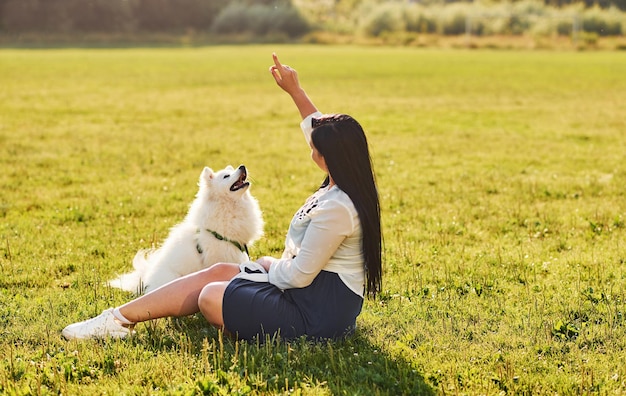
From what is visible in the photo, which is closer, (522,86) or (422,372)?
(422,372)

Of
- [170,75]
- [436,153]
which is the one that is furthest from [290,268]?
[170,75]

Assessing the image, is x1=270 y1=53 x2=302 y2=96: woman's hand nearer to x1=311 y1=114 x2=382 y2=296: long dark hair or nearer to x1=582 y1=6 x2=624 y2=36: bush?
x1=311 y1=114 x2=382 y2=296: long dark hair

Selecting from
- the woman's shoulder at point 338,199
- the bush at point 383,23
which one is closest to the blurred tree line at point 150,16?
the bush at point 383,23

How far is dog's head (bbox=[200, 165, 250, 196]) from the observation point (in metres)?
6.03

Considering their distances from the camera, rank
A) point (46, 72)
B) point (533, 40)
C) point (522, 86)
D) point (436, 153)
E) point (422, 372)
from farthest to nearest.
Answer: point (533, 40) → point (46, 72) → point (522, 86) → point (436, 153) → point (422, 372)

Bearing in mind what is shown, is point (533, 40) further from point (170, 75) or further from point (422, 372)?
point (422, 372)

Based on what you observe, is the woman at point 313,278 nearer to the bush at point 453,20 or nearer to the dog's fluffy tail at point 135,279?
the dog's fluffy tail at point 135,279

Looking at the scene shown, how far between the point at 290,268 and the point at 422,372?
3.34 ft

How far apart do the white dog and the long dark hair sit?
1.54 meters

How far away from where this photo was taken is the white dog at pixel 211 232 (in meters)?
6.03

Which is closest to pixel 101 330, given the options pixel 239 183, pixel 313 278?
pixel 313 278

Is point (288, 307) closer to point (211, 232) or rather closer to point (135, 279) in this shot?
point (211, 232)

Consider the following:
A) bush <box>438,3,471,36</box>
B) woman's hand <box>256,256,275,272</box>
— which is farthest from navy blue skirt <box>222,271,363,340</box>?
bush <box>438,3,471,36</box>

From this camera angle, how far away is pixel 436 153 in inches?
542
